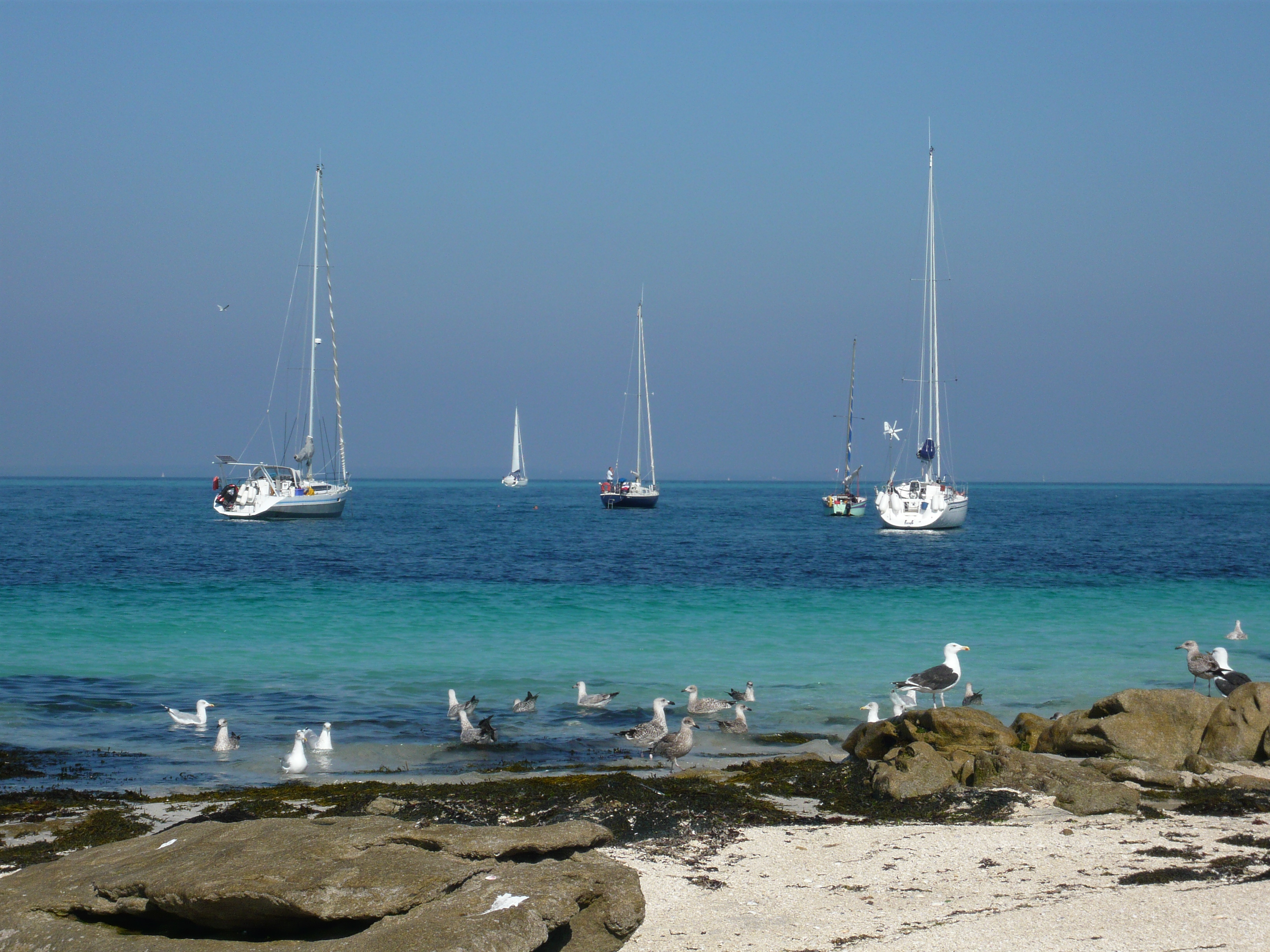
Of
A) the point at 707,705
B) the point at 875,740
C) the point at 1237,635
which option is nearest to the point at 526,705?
the point at 707,705

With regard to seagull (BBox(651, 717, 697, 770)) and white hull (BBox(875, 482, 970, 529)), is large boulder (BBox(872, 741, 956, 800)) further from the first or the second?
white hull (BBox(875, 482, 970, 529))

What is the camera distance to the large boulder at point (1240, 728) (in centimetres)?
1192

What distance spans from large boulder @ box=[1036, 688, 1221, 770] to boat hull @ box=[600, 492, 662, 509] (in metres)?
75.2

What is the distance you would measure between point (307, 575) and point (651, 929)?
104 ft

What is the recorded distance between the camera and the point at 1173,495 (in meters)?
168

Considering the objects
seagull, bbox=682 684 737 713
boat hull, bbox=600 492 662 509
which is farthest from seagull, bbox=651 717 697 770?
boat hull, bbox=600 492 662 509

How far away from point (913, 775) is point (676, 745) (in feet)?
10.1

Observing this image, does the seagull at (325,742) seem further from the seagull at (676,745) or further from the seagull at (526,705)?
the seagull at (676,745)

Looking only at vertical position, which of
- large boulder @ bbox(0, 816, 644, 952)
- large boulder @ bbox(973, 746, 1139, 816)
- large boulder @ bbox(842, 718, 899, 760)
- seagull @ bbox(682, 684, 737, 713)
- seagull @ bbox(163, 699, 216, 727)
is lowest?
seagull @ bbox(682, 684, 737, 713)

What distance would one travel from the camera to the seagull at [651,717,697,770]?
41.7ft

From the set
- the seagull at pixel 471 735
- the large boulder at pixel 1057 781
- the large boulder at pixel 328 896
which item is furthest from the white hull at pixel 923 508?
the large boulder at pixel 328 896

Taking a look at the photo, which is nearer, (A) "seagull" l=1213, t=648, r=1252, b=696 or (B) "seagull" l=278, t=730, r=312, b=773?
(B) "seagull" l=278, t=730, r=312, b=773

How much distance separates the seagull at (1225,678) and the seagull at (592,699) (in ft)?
29.5

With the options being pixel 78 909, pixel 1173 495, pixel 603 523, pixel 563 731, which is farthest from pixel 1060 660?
pixel 1173 495
